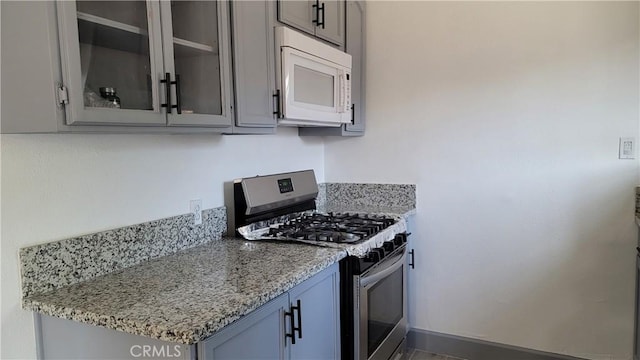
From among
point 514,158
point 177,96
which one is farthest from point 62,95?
point 514,158

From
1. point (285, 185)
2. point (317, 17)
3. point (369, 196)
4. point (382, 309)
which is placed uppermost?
point (317, 17)

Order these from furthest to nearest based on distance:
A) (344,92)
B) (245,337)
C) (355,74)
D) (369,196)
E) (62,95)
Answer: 1. (369,196)
2. (355,74)
3. (344,92)
4. (245,337)
5. (62,95)

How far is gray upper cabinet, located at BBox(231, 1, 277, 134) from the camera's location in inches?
67.1

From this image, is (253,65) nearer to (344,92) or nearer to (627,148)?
(344,92)

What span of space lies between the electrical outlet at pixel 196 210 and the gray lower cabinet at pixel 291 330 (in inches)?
24.5

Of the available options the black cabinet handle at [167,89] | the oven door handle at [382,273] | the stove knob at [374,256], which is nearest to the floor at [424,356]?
the oven door handle at [382,273]

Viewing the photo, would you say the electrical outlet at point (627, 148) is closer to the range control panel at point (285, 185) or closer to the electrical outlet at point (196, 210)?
the range control panel at point (285, 185)

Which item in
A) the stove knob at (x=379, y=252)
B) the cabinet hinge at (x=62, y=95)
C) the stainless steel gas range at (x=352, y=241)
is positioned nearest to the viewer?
the cabinet hinge at (x=62, y=95)

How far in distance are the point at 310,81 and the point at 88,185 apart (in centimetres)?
110

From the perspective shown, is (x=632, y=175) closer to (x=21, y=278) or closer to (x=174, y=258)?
(x=174, y=258)

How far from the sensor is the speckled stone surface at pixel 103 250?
1316 mm

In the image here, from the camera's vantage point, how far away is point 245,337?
1256 mm

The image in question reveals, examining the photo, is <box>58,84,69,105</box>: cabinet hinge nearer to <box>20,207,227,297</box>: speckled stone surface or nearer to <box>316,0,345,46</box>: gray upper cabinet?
<box>20,207,227,297</box>: speckled stone surface

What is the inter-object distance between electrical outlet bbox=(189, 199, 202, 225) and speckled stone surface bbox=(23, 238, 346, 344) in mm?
166
